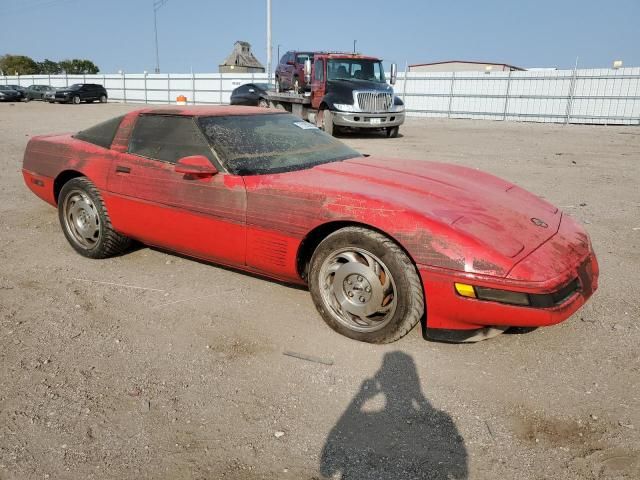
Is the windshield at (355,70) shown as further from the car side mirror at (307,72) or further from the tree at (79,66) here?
the tree at (79,66)

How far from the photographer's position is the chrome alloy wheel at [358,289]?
9.27ft

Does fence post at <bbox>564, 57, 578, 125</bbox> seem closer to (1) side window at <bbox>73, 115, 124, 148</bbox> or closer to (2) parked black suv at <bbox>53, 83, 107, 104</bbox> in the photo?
(1) side window at <bbox>73, 115, 124, 148</bbox>

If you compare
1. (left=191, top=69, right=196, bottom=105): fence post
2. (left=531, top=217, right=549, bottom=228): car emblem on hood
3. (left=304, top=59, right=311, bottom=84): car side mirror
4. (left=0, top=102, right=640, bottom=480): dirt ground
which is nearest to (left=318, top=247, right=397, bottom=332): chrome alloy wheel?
(left=0, top=102, right=640, bottom=480): dirt ground

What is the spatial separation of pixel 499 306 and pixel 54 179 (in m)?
3.89

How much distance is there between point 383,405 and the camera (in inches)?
95.2

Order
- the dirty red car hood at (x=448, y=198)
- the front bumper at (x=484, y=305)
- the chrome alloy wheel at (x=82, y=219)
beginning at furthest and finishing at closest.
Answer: the chrome alloy wheel at (x=82, y=219)
the dirty red car hood at (x=448, y=198)
the front bumper at (x=484, y=305)

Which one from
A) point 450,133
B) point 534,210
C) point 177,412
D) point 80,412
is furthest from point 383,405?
point 450,133

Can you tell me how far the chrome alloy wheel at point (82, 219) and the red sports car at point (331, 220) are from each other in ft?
0.04

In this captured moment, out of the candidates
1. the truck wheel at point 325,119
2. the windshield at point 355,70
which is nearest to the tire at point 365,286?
the truck wheel at point 325,119

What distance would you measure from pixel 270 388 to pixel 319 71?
13.1 metres

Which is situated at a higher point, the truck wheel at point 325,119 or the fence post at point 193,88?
the fence post at point 193,88

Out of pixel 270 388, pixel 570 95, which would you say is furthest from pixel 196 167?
pixel 570 95

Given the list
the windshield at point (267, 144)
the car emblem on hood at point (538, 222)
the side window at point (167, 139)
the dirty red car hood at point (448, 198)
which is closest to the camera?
the dirty red car hood at point (448, 198)

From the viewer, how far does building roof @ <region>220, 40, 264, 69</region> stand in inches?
2109
